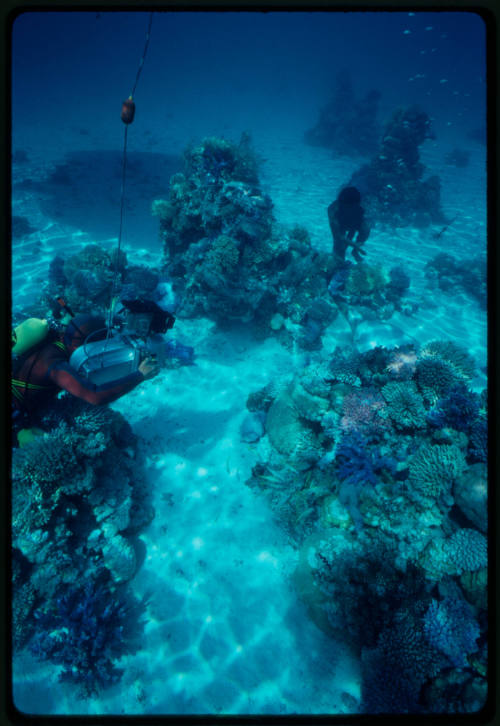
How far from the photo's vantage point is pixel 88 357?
399 cm

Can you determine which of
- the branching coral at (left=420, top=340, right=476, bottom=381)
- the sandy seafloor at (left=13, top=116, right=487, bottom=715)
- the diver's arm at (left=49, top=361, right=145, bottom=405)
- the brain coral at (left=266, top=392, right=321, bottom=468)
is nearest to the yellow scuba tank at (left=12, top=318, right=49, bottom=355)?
the diver's arm at (left=49, top=361, right=145, bottom=405)

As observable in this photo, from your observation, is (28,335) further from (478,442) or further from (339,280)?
(339,280)

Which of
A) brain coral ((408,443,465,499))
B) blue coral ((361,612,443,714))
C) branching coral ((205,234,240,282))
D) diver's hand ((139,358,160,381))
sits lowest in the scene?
blue coral ((361,612,443,714))

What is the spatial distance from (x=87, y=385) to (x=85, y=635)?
2.96 meters

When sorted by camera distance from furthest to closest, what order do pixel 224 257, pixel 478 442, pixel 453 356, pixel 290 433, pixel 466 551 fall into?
pixel 224 257
pixel 453 356
pixel 290 433
pixel 478 442
pixel 466 551

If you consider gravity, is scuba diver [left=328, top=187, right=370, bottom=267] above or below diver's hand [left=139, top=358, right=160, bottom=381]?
above

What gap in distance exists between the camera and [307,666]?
400 cm

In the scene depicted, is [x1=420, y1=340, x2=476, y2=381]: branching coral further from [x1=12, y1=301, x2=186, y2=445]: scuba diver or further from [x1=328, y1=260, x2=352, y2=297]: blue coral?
[x1=12, y1=301, x2=186, y2=445]: scuba diver

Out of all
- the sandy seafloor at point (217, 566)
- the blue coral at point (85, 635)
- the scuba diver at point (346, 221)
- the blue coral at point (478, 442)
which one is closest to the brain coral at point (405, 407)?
the blue coral at point (478, 442)

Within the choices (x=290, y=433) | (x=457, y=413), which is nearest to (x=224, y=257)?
(x=290, y=433)

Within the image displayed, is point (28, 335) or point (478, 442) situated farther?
point (478, 442)

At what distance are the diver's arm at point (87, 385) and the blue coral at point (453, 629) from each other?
169 inches

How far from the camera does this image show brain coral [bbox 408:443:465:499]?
418 centimetres

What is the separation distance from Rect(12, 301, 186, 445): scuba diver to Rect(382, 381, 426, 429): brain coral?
11.2ft
